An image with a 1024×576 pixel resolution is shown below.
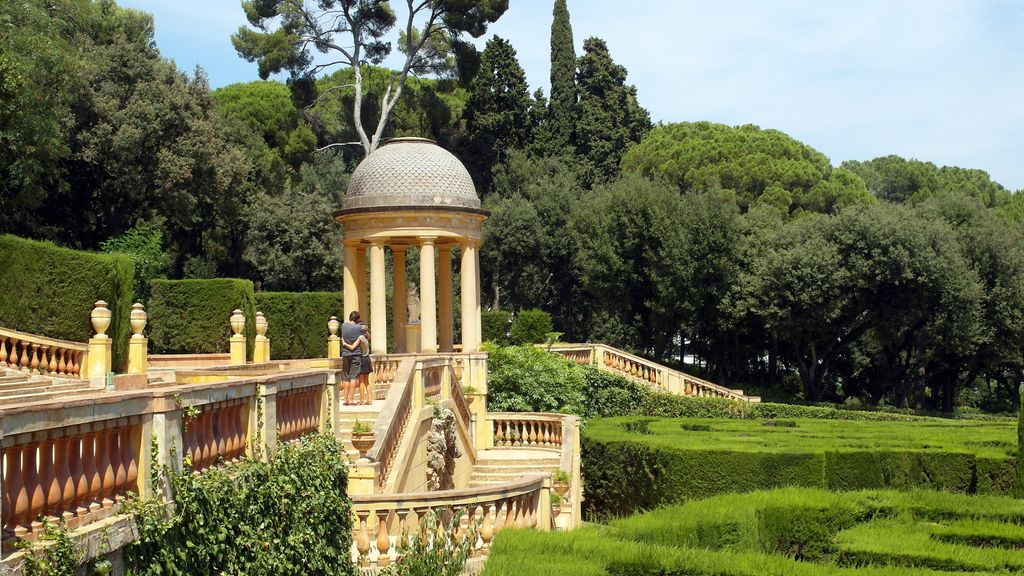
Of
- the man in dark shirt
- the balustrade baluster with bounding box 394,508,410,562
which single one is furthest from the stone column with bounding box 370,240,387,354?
the balustrade baluster with bounding box 394,508,410,562

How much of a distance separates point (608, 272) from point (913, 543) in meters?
35.0

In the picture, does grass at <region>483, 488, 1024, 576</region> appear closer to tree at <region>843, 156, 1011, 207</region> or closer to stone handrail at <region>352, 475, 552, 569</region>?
stone handrail at <region>352, 475, 552, 569</region>

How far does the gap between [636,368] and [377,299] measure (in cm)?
1188

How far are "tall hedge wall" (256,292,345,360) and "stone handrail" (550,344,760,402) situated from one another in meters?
8.61

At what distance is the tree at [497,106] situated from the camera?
61.1 m

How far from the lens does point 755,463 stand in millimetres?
19156

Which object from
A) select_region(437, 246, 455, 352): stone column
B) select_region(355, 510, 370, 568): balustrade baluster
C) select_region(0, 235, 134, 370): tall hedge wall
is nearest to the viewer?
select_region(355, 510, 370, 568): balustrade baluster

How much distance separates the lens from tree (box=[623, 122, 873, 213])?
193ft

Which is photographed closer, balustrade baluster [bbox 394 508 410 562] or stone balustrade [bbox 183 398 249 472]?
stone balustrade [bbox 183 398 249 472]

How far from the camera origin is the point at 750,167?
58.9 meters

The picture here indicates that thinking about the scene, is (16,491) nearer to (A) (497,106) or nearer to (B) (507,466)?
(B) (507,466)

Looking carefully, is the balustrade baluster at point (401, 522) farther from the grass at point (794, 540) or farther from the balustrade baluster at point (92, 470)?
the balustrade baluster at point (92, 470)

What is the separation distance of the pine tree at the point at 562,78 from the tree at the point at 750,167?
4087 millimetres

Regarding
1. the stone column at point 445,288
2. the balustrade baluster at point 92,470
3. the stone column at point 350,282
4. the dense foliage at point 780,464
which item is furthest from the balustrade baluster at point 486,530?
the stone column at point 445,288
